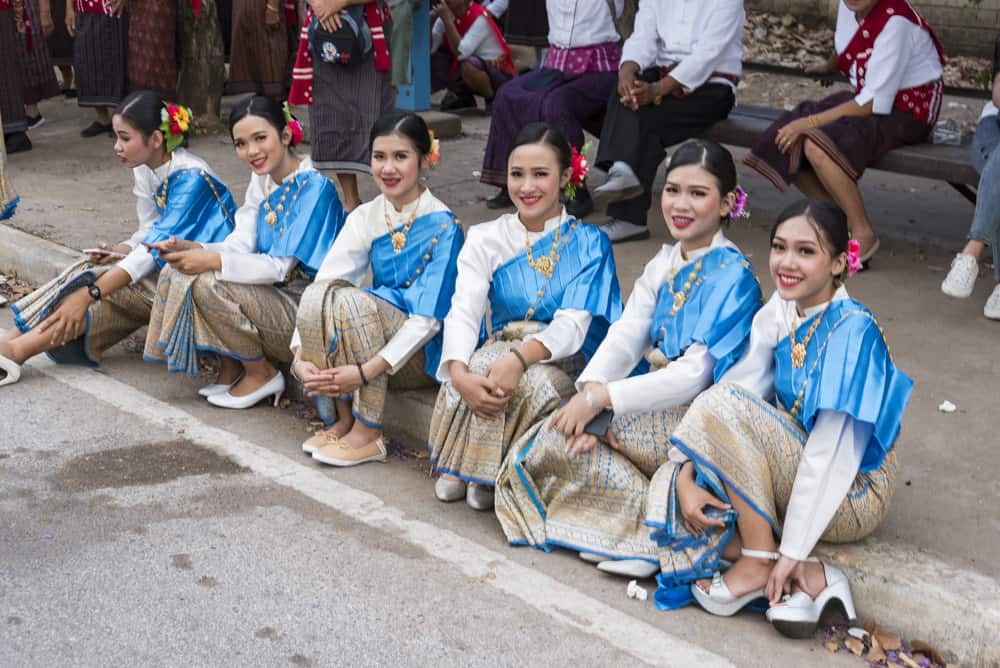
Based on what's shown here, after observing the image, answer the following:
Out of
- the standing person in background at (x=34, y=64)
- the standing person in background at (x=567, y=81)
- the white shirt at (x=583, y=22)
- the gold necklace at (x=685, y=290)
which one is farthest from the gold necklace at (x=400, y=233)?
the standing person in background at (x=34, y=64)

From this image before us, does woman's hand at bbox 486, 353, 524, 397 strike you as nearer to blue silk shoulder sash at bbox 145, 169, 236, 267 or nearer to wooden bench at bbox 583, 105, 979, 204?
blue silk shoulder sash at bbox 145, 169, 236, 267

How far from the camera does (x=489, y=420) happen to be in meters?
3.65

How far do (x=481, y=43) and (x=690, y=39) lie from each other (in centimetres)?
374

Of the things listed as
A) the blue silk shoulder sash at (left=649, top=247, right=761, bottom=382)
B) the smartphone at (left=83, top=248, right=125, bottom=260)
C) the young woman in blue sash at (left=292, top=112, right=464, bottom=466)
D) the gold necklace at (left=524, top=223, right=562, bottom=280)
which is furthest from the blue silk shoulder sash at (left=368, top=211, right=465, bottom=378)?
the smartphone at (left=83, top=248, right=125, bottom=260)

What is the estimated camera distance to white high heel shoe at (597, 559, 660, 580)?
10.9 feet

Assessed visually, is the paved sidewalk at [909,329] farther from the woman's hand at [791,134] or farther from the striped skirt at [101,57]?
the woman's hand at [791,134]

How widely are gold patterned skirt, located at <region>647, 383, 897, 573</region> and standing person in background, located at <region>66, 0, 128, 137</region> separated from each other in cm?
639

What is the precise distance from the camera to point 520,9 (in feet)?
26.8

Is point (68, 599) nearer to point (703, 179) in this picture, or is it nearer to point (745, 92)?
point (703, 179)

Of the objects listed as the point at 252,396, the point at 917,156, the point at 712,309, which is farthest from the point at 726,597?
the point at 917,156

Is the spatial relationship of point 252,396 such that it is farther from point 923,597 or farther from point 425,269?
point 923,597

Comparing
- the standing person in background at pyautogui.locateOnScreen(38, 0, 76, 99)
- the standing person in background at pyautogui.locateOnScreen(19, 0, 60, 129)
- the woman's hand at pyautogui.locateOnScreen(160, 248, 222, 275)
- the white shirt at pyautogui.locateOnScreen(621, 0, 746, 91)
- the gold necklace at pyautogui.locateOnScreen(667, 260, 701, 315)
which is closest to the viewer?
the gold necklace at pyautogui.locateOnScreen(667, 260, 701, 315)

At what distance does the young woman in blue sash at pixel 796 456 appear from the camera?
304 cm

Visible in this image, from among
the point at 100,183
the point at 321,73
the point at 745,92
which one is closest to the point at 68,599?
the point at 321,73
